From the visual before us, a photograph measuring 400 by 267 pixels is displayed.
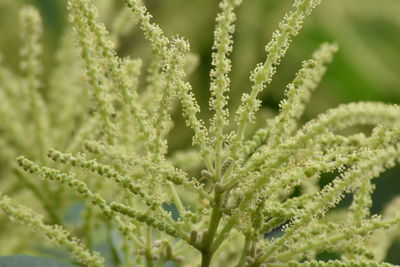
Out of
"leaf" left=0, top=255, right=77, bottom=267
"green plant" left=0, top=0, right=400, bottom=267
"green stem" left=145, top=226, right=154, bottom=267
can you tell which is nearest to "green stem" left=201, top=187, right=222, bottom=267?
"green plant" left=0, top=0, right=400, bottom=267

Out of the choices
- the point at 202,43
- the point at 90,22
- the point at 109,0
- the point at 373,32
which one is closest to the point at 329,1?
the point at 373,32

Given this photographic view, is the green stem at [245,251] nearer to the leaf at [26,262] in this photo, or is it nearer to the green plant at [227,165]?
the green plant at [227,165]

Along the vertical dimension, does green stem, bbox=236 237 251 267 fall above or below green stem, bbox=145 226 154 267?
below

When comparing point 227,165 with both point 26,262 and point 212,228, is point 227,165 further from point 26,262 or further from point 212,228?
point 26,262

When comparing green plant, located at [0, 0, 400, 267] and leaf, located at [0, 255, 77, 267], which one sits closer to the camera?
green plant, located at [0, 0, 400, 267]

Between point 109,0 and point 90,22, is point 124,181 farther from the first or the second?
point 109,0

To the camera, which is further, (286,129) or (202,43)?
(202,43)

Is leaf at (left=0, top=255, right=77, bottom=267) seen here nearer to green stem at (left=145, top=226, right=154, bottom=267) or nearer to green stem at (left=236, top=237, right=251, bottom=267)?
green stem at (left=145, top=226, right=154, bottom=267)

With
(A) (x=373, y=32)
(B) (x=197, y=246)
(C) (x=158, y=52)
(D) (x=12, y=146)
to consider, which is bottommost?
(B) (x=197, y=246)
